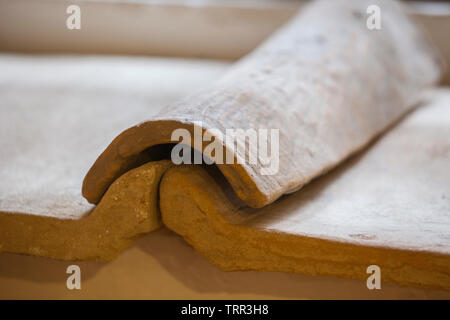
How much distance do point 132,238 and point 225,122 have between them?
1.38 ft

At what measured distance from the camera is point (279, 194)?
1.61 meters

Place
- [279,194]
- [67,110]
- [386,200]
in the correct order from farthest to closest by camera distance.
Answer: [67,110] → [386,200] → [279,194]

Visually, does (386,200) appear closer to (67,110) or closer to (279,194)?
(279,194)

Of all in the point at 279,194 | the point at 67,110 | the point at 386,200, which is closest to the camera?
the point at 279,194

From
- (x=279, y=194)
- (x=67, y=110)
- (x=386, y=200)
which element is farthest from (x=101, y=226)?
(x=67, y=110)

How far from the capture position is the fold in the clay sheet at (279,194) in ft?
4.97

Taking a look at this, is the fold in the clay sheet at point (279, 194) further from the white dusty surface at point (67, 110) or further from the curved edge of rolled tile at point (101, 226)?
the white dusty surface at point (67, 110)

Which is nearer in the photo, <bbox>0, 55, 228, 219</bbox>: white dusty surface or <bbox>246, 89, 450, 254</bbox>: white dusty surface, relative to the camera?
<bbox>246, 89, 450, 254</bbox>: white dusty surface

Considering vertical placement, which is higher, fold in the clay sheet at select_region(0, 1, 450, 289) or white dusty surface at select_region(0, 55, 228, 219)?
white dusty surface at select_region(0, 55, 228, 219)

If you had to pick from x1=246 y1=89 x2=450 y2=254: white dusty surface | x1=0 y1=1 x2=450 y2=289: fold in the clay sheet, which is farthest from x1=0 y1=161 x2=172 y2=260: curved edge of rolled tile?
x1=246 y1=89 x2=450 y2=254: white dusty surface

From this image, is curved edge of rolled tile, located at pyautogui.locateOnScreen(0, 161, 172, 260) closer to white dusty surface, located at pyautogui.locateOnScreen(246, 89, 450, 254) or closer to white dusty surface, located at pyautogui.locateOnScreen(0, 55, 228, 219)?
white dusty surface, located at pyautogui.locateOnScreen(0, 55, 228, 219)

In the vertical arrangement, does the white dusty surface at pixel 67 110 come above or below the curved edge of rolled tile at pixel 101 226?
above

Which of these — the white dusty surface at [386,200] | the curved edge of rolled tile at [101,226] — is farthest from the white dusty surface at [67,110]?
the white dusty surface at [386,200]

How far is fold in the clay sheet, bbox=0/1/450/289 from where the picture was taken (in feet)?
4.97
